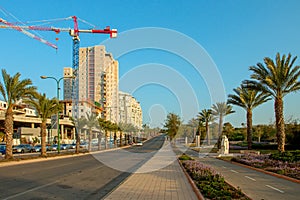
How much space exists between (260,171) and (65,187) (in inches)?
475

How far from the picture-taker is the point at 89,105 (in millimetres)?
122688

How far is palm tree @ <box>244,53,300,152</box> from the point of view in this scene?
29219 mm

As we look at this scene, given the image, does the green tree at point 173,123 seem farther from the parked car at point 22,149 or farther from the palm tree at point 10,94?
the palm tree at point 10,94

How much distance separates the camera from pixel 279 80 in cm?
2944

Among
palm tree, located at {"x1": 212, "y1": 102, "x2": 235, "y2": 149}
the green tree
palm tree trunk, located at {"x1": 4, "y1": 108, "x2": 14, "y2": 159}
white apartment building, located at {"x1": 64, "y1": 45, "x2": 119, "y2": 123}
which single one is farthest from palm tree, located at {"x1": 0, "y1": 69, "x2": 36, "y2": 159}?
white apartment building, located at {"x1": 64, "y1": 45, "x2": 119, "y2": 123}

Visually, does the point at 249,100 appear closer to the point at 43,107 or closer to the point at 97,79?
the point at 43,107

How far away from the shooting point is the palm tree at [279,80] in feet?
95.9

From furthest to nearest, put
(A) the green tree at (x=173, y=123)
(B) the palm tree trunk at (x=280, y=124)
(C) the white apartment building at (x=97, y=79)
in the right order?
1. (C) the white apartment building at (x=97, y=79)
2. (A) the green tree at (x=173, y=123)
3. (B) the palm tree trunk at (x=280, y=124)

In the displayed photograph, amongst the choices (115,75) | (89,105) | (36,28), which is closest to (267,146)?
(36,28)

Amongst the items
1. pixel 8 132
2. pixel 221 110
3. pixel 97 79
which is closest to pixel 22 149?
pixel 8 132

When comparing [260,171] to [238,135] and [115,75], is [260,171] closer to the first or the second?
[238,135]

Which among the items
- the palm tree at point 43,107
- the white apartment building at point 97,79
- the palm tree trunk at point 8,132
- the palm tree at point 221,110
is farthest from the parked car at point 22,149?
the white apartment building at point 97,79

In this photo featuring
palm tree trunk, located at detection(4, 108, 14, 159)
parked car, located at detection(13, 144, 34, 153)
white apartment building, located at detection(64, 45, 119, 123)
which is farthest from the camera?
white apartment building, located at detection(64, 45, 119, 123)

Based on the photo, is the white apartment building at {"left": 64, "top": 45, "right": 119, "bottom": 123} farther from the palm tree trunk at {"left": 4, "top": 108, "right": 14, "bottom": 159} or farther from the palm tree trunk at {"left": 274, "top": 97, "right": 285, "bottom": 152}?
the palm tree trunk at {"left": 274, "top": 97, "right": 285, "bottom": 152}
